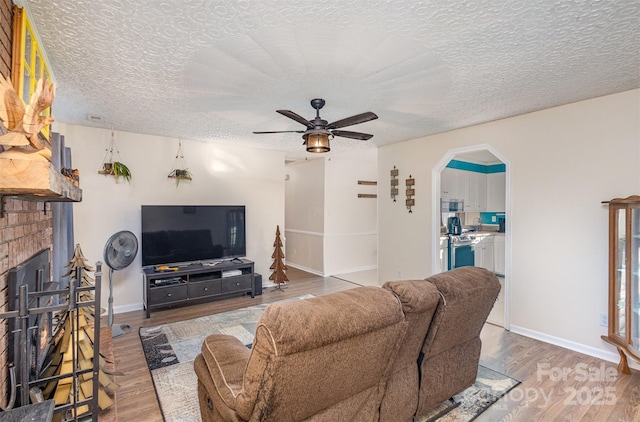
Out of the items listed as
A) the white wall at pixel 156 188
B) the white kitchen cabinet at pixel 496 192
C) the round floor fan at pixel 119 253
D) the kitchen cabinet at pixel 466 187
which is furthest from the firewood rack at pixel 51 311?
the white kitchen cabinet at pixel 496 192

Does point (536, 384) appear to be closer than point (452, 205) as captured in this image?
Yes

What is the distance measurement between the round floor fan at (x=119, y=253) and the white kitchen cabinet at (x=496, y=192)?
6.53 metres

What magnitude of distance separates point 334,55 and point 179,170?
3178mm

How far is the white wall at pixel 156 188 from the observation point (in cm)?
398

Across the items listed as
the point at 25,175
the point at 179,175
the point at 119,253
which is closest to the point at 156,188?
the point at 179,175

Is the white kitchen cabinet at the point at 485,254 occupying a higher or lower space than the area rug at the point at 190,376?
higher

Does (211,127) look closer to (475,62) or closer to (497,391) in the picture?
(475,62)

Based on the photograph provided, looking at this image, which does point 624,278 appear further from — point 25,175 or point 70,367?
point 70,367

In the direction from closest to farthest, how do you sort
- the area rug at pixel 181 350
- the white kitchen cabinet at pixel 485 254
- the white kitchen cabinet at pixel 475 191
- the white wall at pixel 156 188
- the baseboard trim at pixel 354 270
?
the area rug at pixel 181 350 < the white wall at pixel 156 188 < the white kitchen cabinet at pixel 485 254 < the white kitchen cabinet at pixel 475 191 < the baseboard trim at pixel 354 270

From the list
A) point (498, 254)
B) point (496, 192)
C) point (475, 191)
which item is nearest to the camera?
point (498, 254)

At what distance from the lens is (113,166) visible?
4.03 meters

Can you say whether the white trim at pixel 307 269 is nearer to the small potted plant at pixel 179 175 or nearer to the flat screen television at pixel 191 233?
the flat screen television at pixel 191 233

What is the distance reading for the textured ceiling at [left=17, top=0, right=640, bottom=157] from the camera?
5.59ft

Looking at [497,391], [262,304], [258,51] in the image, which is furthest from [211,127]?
[497,391]
